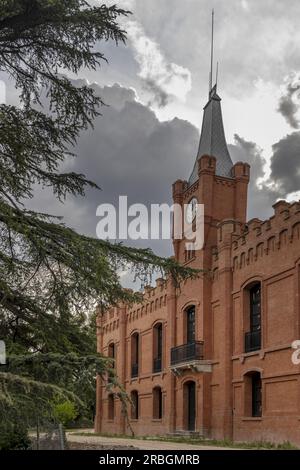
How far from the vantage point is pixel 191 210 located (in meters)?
25.9

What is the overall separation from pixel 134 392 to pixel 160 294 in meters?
6.98

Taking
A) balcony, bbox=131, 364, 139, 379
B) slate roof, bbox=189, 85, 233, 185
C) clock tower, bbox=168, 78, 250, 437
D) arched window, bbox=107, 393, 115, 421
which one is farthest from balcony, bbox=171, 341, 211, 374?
arched window, bbox=107, 393, 115, 421

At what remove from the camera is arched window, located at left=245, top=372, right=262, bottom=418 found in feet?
65.3

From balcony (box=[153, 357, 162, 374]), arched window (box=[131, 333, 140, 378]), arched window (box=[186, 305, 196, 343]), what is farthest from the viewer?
arched window (box=[131, 333, 140, 378])

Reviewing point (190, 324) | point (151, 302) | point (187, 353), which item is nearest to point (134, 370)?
point (151, 302)

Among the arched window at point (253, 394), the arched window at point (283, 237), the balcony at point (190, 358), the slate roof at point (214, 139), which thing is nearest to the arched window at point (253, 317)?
the arched window at point (253, 394)

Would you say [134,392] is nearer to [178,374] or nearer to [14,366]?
[178,374]

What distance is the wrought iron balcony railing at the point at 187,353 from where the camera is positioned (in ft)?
75.9

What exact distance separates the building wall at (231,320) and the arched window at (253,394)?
80mm

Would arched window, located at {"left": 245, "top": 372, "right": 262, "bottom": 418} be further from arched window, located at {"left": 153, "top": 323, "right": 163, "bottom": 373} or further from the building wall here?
arched window, located at {"left": 153, "top": 323, "right": 163, "bottom": 373}

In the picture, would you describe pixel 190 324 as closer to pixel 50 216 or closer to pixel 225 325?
pixel 225 325

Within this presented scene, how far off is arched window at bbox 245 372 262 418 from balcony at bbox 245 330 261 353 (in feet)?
2.92

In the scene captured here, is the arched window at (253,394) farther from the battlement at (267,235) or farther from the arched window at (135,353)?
the arched window at (135,353)

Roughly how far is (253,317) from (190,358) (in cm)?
423
